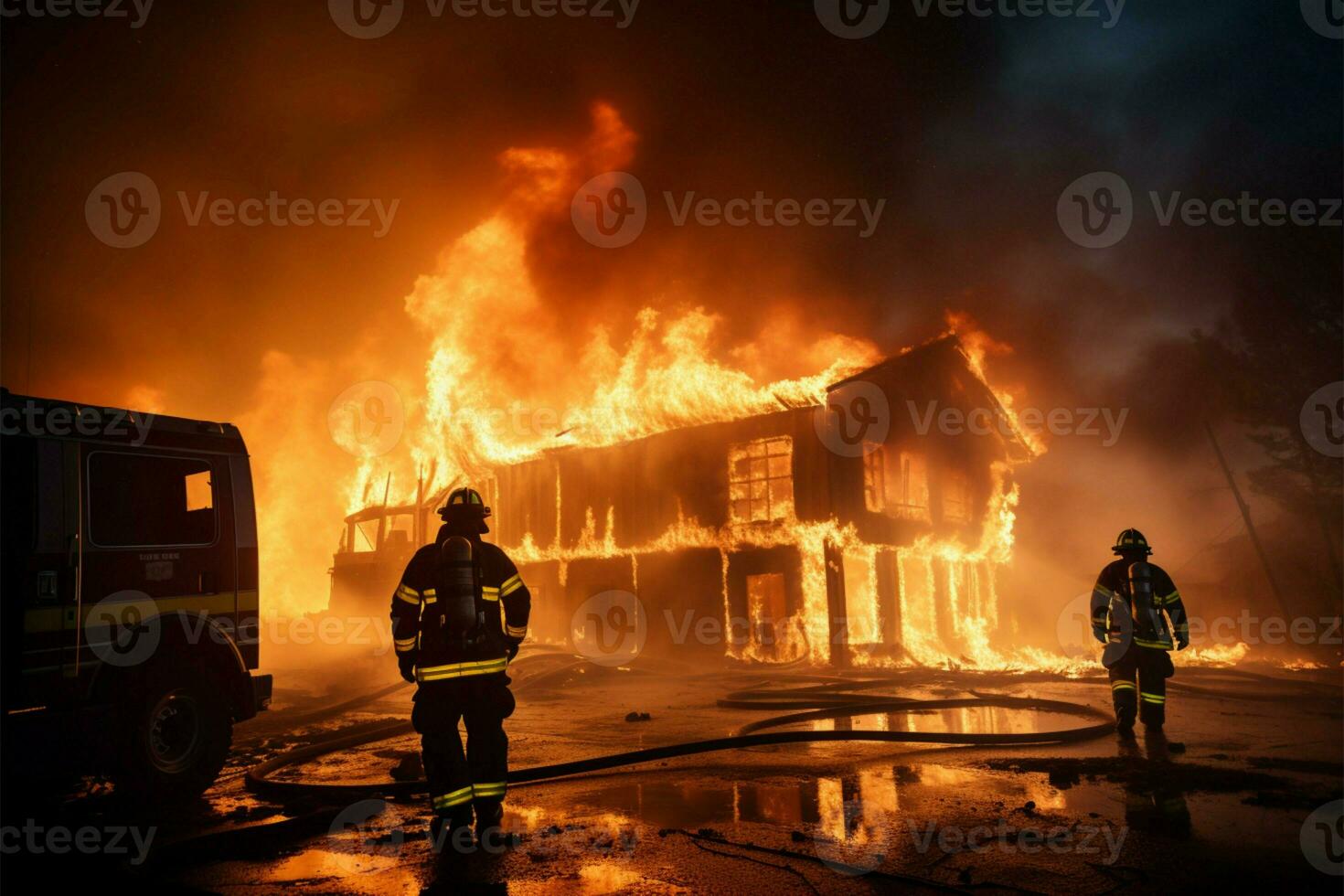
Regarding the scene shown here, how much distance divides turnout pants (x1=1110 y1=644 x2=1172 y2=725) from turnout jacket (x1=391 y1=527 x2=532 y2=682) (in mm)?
6256

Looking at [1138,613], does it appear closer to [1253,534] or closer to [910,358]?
[910,358]

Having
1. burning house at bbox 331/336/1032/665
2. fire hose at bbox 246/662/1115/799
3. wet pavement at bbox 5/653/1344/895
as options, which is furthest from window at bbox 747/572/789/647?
wet pavement at bbox 5/653/1344/895

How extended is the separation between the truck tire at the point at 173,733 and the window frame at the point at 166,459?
3.22 ft

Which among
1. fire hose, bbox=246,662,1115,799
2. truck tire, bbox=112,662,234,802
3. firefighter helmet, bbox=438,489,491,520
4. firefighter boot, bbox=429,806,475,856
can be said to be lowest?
fire hose, bbox=246,662,1115,799

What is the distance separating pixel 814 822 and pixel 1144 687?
5.06 m

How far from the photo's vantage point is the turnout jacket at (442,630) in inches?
219

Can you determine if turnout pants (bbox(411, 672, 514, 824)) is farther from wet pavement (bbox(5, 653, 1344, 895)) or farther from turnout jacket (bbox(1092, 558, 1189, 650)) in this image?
turnout jacket (bbox(1092, 558, 1189, 650))

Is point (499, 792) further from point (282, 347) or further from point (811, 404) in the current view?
point (282, 347)

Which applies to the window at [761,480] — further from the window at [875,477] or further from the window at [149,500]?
the window at [149,500]

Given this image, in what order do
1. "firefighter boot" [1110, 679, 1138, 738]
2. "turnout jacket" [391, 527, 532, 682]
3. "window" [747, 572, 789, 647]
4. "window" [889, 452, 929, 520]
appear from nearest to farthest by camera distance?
1. "turnout jacket" [391, 527, 532, 682]
2. "firefighter boot" [1110, 679, 1138, 738]
3. "window" [747, 572, 789, 647]
4. "window" [889, 452, 929, 520]

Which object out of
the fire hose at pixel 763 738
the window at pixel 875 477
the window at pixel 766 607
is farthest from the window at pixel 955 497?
the fire hose at pixel 763 738

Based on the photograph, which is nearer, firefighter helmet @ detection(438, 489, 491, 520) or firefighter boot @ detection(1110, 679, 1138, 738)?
firefighter helmet @ detection(438, 489, 491, 520)

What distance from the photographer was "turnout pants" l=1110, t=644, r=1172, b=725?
8.74 metres

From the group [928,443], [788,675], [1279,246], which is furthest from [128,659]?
[1279,246]
